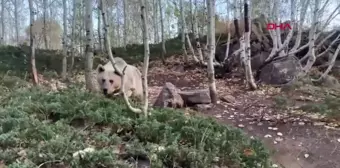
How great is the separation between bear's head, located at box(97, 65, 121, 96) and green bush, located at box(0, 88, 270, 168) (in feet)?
5.43

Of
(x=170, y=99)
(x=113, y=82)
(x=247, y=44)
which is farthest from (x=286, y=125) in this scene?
(x=247, y=44)

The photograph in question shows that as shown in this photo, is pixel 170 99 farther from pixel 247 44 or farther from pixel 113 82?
pixel 247 44

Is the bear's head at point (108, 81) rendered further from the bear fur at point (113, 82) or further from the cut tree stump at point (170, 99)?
the cut tree stump at point (170, 99)

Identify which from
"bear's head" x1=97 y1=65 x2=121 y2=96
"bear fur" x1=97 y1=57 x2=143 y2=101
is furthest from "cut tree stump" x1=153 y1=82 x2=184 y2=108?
"bear's head" x1=97 y1=65 x2=121 y2=96

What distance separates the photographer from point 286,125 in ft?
19.1

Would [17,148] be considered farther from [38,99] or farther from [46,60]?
[46,60]

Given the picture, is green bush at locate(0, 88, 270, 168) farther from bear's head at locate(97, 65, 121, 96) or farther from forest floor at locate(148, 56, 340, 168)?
bear's head at locate(97, 65, 121, 96)

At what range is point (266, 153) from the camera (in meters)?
3.98

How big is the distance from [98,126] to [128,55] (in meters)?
13.8

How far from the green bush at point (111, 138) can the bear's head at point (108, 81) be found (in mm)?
1656

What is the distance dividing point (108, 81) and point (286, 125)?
3.32 metres

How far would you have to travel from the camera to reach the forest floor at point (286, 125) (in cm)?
486

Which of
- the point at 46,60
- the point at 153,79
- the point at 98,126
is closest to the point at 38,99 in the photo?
the point at 98,126

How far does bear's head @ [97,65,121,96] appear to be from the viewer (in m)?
6.70
